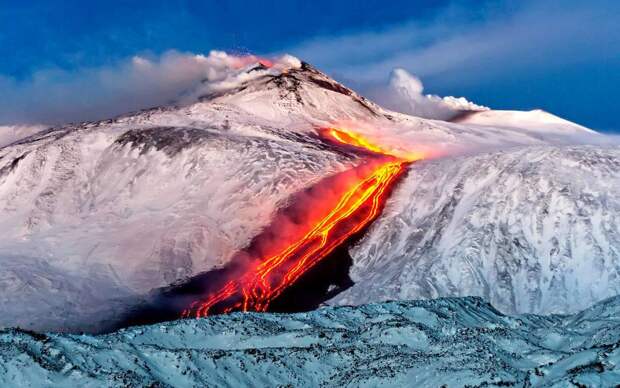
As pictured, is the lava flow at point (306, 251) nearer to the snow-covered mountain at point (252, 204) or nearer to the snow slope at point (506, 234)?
the snow slope at point (506, 234)

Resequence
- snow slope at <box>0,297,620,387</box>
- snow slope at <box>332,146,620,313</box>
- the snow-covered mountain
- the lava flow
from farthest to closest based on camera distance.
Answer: the snow-covered mountain < the lava flow < snow slope at <box>332,146,620,313</box> < snow slope at <box>0,297,620,387</box>

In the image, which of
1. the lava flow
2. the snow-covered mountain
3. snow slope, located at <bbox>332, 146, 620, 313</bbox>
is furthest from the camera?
the snow-covered mountain

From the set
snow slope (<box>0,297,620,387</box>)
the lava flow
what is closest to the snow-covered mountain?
the lava flow

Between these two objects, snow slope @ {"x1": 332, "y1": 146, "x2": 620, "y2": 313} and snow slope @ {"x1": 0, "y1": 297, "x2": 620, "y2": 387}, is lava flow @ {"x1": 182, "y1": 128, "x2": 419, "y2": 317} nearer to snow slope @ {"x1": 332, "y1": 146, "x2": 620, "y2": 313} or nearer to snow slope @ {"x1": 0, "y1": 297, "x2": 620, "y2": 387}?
snow slope @ {"x1": 332, "y1": 146, "x2": 620, "y2": 313}

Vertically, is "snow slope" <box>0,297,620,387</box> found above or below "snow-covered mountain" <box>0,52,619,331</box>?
below

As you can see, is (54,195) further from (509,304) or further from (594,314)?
(594,314)

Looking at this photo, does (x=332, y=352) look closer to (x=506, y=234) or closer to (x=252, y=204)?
(x=506, y=234)

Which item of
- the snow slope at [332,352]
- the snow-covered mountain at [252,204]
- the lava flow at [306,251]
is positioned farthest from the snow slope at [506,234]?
the snow slope at [332,352]
